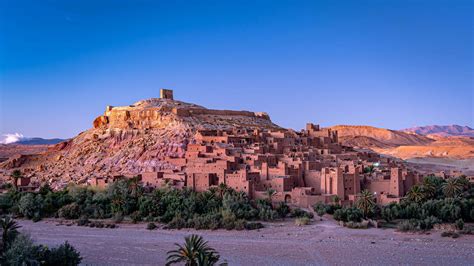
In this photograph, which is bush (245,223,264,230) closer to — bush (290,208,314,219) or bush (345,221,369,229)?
bush (290,208,314,219)

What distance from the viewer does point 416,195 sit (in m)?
26.8

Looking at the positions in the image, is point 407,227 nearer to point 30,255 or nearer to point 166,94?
point 30,255

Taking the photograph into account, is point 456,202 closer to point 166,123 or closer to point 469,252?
point 469,252

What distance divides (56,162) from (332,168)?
86.0ft

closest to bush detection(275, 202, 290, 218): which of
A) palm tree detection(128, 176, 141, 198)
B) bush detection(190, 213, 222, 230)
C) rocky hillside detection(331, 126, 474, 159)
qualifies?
bush detection(190, 213, 222, 230)

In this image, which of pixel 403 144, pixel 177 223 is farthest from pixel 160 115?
pixel 403 144

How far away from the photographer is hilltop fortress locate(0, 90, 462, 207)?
28234 millimetres

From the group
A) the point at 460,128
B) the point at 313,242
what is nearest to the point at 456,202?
the point at 313,242

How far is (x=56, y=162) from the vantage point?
142ft

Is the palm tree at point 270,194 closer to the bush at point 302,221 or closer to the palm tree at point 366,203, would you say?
the bush at point 302,221

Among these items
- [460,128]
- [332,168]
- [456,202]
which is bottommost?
[456,202]

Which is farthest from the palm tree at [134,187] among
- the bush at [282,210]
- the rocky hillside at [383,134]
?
the rocky hillside at [383,134]

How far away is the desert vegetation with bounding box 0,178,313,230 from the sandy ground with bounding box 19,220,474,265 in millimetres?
911

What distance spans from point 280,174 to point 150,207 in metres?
8.06
